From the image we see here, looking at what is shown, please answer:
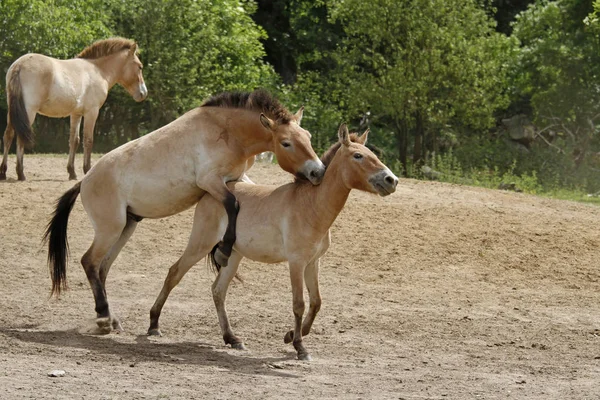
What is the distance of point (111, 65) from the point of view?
1581 cm

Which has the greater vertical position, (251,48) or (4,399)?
(251,48)

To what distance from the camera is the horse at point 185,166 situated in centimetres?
927

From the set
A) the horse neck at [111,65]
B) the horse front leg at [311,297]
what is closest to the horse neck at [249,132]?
the horse front leg at [311,297]

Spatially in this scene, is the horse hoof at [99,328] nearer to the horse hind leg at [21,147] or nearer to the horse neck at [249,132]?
→ the horse neck at [249,132]

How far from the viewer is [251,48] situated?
24438mm

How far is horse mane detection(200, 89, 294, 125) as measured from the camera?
367 inches

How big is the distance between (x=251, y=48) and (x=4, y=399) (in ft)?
60.7

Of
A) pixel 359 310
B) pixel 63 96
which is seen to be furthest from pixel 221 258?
pixel 63 96

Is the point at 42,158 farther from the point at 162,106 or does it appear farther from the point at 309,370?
the point at 309,370

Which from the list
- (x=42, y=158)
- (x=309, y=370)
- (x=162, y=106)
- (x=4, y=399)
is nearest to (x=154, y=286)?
(x=309, y=370)

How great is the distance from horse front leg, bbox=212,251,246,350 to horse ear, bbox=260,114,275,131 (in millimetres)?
1145

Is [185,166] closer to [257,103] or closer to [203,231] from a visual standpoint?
[203,231]

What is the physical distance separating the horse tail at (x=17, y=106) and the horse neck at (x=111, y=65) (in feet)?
4.76

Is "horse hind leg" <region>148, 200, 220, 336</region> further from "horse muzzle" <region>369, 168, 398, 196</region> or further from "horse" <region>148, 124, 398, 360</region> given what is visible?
"horse muzzle" <region>369, 168, 398, 196</region>
